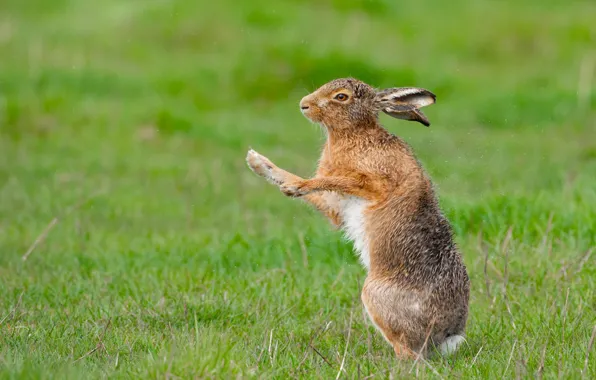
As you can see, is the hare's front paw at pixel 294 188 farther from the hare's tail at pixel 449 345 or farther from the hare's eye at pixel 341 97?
the hare's tail at pixel 449 345

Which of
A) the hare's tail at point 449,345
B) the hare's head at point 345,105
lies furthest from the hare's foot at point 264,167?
the hare's tail at point 449,345

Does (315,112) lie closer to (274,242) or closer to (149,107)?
(274,242)

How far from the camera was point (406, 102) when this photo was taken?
5500 mm

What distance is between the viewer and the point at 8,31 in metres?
17.3

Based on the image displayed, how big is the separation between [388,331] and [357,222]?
2.19ft

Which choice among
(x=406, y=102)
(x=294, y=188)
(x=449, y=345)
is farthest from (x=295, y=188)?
(x=449, y=345)

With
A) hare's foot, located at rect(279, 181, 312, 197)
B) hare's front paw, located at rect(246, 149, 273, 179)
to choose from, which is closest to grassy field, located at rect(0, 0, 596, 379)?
hare's foot, located at rect(279, 181, 312, 197)

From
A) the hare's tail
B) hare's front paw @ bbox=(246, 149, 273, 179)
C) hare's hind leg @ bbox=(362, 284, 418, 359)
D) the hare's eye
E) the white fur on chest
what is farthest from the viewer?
the hare's eye

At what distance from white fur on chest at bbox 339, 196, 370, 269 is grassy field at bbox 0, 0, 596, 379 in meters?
0.44

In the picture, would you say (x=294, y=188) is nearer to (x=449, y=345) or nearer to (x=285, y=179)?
(x=285, y=179)

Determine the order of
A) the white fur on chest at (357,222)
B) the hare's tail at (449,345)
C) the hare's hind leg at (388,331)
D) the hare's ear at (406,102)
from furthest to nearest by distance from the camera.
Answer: the hare's ear at (406,102) → the white fur on chest at (357,222) → the hare's tail at (449,345) → the hare's hind leg at (388,331)

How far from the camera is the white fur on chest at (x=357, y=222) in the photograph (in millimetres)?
5293

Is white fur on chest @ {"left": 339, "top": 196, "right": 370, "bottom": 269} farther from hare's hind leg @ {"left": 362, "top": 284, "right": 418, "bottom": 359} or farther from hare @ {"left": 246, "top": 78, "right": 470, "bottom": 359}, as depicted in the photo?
hare's hind leg @ {"left": 362, "top": 284, "right": 418, "bottom": 359}

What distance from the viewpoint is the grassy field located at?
5.05m
